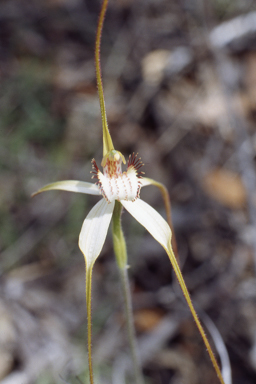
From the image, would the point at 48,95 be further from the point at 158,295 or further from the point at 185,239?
the point at 158,295

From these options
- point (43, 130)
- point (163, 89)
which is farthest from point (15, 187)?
point (163, 89)

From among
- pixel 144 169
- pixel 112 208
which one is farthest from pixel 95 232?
pixel 144 169

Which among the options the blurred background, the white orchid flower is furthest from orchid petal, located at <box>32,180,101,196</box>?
the blurred background

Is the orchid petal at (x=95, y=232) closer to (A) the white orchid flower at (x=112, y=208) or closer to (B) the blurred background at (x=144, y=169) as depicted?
(A) the white orchid flower at (x=112, y=208)

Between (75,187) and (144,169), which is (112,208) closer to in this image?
→ (75,187)

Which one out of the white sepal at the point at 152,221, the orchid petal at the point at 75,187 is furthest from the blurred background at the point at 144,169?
the orchid petal at the point at 75,187

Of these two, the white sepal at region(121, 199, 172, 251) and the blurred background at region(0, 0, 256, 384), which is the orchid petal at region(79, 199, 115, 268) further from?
the blurred background at region(0, 0, 256, 384)
